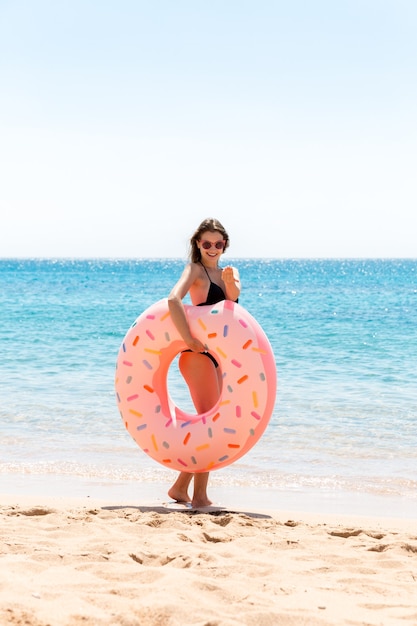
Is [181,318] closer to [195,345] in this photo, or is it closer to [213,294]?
[195,345]

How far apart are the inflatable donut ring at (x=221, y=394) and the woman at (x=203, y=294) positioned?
0.34ft

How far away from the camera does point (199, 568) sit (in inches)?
130

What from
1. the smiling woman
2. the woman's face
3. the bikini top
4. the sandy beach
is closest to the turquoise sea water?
the smiling woman

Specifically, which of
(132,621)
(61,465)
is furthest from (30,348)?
(132,621)

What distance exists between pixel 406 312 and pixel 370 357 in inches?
414

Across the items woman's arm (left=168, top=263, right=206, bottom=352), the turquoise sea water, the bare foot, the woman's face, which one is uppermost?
the woman's face

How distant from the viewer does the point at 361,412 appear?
306 inches

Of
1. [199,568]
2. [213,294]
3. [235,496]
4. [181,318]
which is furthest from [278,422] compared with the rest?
[199,568]

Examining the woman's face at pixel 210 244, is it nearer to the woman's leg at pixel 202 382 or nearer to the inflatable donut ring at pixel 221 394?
the inflatable donut ring at pixel 221 394

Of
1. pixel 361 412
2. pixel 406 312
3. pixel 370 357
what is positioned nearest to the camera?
pixel 361 412

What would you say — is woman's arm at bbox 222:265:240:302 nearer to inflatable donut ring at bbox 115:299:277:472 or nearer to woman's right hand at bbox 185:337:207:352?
inflatable donut ring at bbox 115:299:277:472

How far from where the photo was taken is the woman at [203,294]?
4.81 metres

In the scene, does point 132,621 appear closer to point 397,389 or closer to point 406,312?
point 397,389

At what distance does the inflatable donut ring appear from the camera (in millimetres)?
4617
